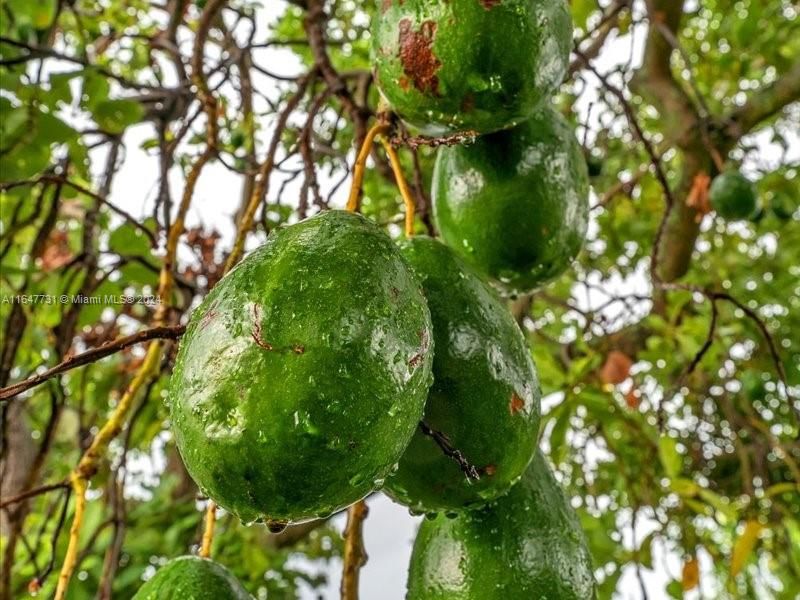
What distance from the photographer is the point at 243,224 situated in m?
0.87

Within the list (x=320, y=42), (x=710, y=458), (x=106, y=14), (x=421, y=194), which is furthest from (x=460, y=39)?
(x=710, y=458)

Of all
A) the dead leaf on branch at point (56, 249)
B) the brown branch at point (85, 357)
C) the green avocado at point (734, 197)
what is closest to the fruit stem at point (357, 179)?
the brown branch at point (85, 357)

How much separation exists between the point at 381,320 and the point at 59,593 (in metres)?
0.39

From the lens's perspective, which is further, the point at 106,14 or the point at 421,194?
the point at 106,14

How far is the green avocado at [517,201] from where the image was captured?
0.95 metres

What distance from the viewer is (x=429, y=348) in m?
0.61

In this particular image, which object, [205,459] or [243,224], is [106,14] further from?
[205,459]

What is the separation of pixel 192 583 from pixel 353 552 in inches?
6.3

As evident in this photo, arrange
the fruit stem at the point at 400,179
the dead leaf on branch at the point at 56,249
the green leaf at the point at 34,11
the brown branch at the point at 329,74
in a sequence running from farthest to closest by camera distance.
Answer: the dead leaf on branch at the point at 56,249, the green leaf at the point at 34,11, the brown branch at the point at 329,74, the fruit stem at the point at 400,179

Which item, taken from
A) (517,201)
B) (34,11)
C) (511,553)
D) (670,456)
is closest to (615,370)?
(670,456)

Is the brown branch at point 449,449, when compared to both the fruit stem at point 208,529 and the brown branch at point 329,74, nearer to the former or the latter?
the fruit stem at point 208,529

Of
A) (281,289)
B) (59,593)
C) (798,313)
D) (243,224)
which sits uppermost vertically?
(798,313)

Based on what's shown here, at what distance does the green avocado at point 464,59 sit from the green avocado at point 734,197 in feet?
5.66

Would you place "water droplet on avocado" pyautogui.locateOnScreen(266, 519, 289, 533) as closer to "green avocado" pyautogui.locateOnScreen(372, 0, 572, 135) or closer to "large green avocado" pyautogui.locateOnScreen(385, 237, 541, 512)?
"large green avocado" pyautogui.locateOnScreen(385, 237, 541, 512)
